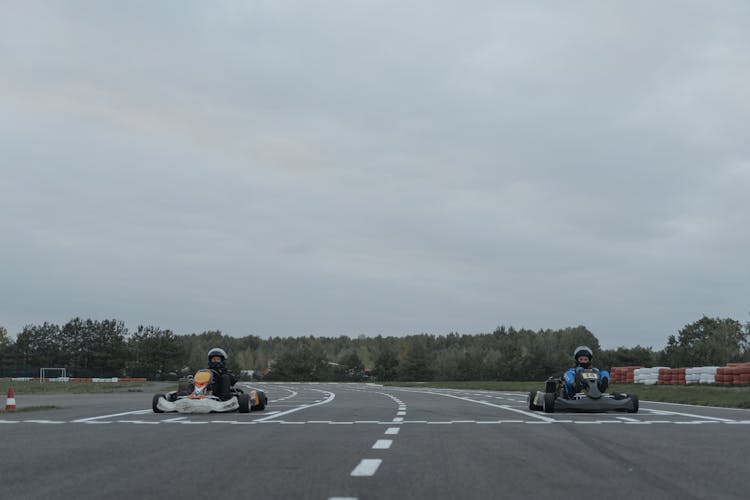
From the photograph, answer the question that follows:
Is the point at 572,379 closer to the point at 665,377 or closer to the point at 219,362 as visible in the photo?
the point at 219,362

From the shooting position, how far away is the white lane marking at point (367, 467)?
7891 millimetres

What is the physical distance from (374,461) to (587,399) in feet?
40.1

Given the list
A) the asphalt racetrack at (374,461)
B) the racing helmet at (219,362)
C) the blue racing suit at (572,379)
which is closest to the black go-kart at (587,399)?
the blue racing suit at (572,379)

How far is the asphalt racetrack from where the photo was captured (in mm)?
6930

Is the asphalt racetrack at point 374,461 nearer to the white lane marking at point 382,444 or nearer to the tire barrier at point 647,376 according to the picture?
the white lane marking at point 382,444

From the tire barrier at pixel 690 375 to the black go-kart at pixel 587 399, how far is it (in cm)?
2440

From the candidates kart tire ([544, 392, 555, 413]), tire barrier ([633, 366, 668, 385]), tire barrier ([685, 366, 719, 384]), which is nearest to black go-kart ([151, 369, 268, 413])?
kart tire ([544, 392, 555, 413])

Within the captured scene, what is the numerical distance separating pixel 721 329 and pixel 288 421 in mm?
138285

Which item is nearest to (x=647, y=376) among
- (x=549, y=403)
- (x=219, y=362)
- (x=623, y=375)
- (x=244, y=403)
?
(x=623, y=375)

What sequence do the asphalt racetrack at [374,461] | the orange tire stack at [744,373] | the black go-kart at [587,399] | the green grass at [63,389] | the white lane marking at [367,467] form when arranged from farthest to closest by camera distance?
the green grass at [63,389] < the orange tire stack at [744,373] < the black go-kart at [587,399] < the white lane marking at [367,467] < the asphalt racetrack at [374,461]

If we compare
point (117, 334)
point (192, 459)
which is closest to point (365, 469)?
point (192, 459)

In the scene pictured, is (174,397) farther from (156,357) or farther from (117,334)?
(117,334)

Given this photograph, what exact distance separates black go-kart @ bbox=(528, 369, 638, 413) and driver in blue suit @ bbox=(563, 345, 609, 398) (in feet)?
0.27

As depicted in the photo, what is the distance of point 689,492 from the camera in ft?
22.4
